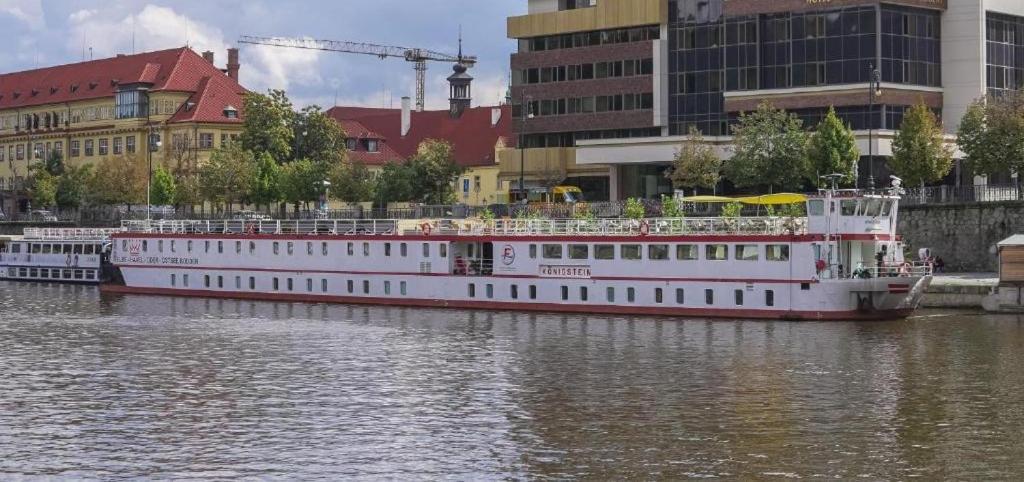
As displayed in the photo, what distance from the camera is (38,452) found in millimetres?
40875

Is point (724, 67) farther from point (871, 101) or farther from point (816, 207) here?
point (816, 207)

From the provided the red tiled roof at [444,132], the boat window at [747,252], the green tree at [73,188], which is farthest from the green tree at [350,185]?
the boat window at [747,252]

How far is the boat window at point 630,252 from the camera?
7506 centimetres

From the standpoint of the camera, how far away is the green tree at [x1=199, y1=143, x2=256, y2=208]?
136 metres

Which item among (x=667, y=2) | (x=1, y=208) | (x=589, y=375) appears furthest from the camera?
(x=1, y=208)

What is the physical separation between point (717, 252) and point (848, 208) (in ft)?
20.9

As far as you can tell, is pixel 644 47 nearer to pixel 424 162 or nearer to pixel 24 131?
pixel 424 162

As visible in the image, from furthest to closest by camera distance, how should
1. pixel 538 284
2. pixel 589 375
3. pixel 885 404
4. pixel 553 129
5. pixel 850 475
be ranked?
pixel 553 129 → pixel 538 284 → pixel 589 375 → pixel 885 404 → pixel 850 475

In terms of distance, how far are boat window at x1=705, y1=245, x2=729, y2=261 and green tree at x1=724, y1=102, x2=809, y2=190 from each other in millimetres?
29571

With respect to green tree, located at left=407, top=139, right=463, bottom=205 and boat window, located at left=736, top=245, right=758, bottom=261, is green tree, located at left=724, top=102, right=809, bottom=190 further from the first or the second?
green tree, located at left=407, top=139, right=463, bottom=205

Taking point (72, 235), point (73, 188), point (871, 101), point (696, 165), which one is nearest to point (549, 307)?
point (871, 101)

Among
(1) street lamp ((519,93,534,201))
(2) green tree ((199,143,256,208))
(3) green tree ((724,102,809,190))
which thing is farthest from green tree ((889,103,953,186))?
(2) green tree ((199,143,256,208))

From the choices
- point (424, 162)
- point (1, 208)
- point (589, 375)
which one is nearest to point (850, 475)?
point (589, 375)

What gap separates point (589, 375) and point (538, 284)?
2435 centimetres
